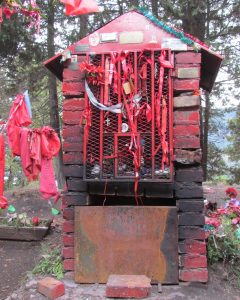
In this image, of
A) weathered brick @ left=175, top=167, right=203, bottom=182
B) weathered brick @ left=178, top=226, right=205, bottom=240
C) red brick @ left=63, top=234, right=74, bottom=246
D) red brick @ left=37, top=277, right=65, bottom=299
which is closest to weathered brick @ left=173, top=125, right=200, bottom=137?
weathered brick @ left=175, top=167, right=203, bottom=182

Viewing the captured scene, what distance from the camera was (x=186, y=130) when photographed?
4270mm

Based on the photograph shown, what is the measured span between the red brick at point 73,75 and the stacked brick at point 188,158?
1.12m

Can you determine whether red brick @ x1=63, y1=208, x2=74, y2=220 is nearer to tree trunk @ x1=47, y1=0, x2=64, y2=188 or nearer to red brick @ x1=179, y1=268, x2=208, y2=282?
red brick @ x1=179, y1=268, x2=208, y2=282

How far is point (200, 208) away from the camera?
13.9 ft

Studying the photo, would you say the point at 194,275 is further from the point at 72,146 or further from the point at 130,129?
the point at 72,146

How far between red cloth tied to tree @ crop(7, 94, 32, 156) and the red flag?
1.26 metres

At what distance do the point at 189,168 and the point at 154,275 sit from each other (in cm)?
126

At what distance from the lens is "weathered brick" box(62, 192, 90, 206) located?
4.46m

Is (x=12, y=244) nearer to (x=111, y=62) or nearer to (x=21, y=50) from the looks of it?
(x=111, y=62)

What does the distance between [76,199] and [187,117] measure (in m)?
1.62

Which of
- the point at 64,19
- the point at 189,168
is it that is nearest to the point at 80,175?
the point at 189,168

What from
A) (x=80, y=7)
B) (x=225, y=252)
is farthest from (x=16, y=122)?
(x=225, y=252)

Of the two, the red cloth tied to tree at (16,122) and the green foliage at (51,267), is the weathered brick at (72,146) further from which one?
the green foliage at (51,267)

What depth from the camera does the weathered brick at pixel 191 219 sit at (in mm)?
4230
